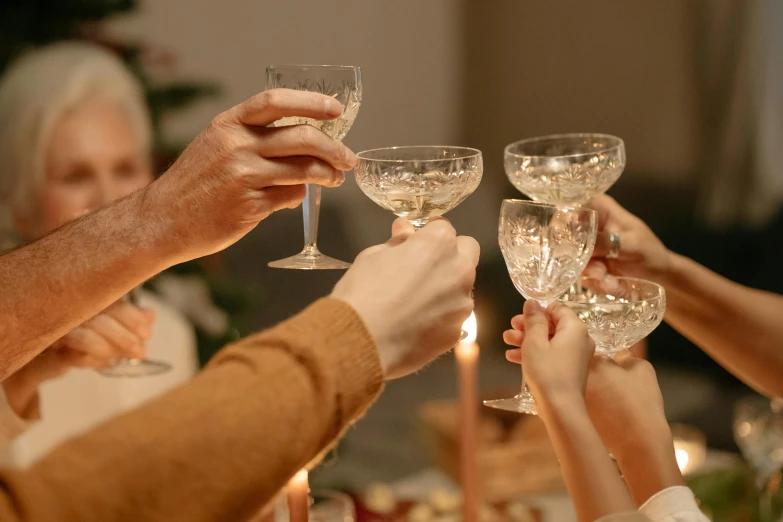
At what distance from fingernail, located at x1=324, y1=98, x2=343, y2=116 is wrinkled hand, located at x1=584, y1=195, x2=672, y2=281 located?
607 millimetres

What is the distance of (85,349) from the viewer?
4.78 ft

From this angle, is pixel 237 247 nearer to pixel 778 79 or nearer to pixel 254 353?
pixel 778 79

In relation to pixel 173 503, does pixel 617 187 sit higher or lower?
lower

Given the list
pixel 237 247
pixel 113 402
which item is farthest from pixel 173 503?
pixel 237 247

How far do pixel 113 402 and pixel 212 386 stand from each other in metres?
1.85

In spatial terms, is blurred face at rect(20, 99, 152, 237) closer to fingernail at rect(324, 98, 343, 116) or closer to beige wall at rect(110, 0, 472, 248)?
beige wall at rect(110, 0, 472, 248)

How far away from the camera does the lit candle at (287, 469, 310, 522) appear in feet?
2.66

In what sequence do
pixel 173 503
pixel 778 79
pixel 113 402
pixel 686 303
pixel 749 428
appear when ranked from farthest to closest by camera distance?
pixel 778 79
pixel 113 402
pixel 749 428
pixel 686 303
pixel 173 503

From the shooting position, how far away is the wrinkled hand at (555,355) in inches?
33.6

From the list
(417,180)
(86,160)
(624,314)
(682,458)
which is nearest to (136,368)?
(86,160)

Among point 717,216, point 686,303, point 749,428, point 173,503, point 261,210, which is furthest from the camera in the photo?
point 717,216

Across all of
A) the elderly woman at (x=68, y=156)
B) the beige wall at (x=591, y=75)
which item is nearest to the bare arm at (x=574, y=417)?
the elderly woman at (x=68, y=156)

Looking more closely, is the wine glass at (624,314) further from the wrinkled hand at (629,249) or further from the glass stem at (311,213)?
the glass stem at (311,213)

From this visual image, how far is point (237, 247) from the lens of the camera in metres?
2.77
